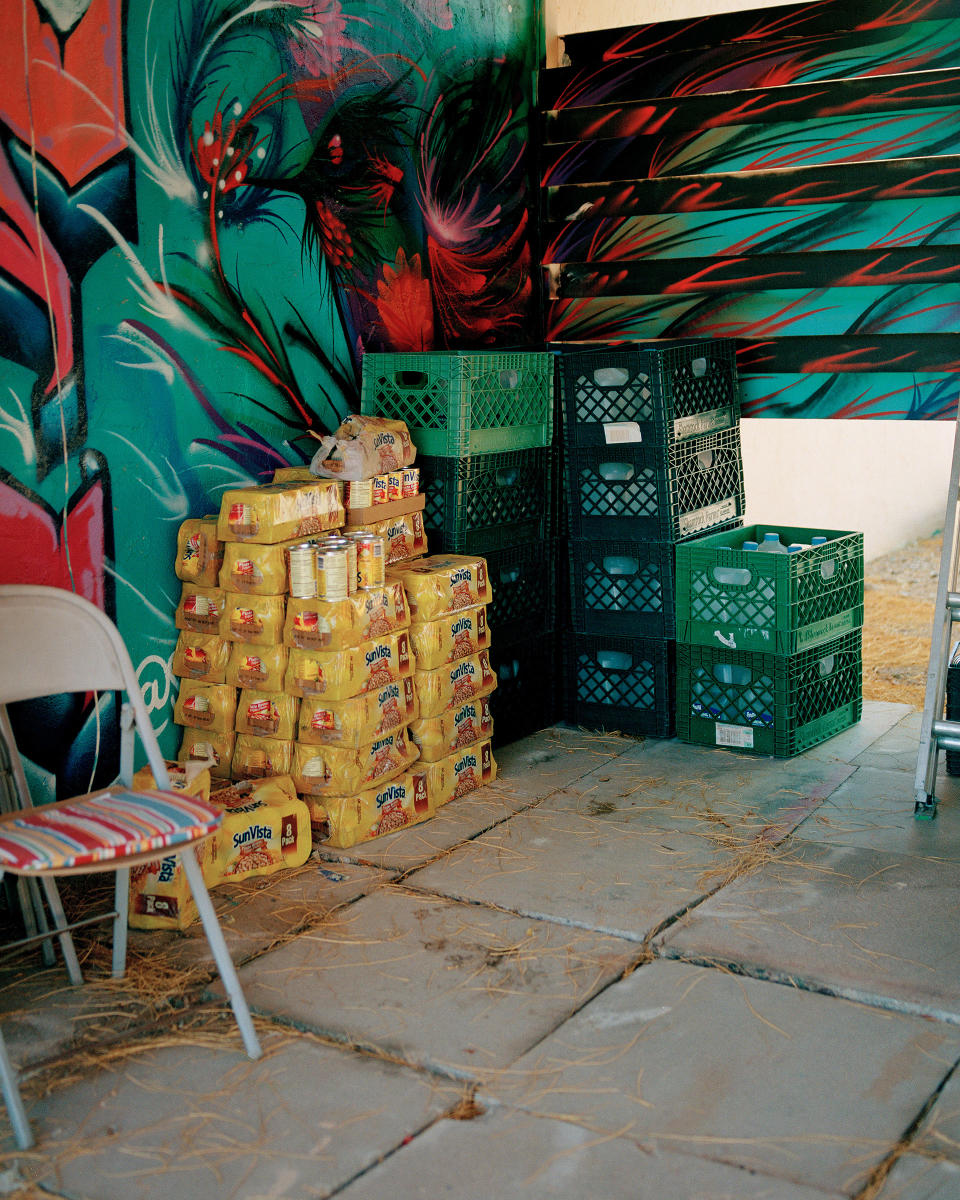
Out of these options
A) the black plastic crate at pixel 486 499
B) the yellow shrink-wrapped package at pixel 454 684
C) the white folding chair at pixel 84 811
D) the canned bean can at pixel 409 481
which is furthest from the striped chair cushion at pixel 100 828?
the black plastic crate at pixel 486 499

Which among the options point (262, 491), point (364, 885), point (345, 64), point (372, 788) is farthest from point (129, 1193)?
point (345, 64)

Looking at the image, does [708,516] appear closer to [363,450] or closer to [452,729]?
[452,729]

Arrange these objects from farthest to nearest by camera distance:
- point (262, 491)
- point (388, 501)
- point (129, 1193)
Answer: point (388, 501)
point (262, 491)
point (129, 1193)

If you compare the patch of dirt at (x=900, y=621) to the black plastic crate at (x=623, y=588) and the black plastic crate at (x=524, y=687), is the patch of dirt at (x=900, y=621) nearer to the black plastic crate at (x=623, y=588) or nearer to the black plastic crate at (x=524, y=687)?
the black plastic crate at (x=623, y=588)

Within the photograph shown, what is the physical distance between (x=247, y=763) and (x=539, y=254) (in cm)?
335

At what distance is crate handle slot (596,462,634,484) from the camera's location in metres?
5.51

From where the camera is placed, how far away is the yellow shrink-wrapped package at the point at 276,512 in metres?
4.21

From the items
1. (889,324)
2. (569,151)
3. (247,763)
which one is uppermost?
(569,151)

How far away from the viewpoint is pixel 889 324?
5.67 m

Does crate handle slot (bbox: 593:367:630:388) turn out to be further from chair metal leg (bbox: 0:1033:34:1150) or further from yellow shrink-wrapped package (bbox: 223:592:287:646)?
chair metal leg (bbox: 0:1033:34:1150)

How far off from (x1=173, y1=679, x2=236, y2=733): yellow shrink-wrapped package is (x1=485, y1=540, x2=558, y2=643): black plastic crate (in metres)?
1.32

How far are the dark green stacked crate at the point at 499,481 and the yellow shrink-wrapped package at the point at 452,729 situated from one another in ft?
1.61

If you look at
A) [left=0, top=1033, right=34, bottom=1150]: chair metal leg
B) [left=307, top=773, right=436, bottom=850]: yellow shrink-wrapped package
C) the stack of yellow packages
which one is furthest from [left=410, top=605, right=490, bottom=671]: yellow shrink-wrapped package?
[left=0, top=1033, right=34, bottom=1150]: chair metal leg

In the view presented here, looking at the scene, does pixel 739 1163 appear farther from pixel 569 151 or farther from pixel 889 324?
pixel 569 151
